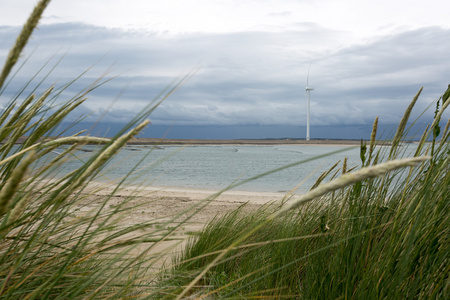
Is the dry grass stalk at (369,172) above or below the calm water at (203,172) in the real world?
above

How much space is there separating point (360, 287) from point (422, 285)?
1.03ft

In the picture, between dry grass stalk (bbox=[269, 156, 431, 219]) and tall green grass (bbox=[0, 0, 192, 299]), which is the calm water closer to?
tall green grass (bbox=[0, 0, 192, 299])

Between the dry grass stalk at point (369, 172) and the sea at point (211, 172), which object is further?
the sea at point (211, 172)

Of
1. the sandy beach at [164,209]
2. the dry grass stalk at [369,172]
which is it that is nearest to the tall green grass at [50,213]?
the sandy beach at [164,209]

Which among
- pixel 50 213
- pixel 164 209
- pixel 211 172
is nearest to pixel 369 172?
pixel 50 213

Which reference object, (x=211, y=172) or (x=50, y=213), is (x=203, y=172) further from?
(x=50, y=213)

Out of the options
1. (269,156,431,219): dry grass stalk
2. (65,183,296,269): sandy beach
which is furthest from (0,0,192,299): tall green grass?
(269,156,431,219): dry grass stalk

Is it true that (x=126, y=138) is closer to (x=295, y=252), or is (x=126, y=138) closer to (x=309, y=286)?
(x=309, y=286)

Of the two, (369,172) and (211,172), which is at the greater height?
(369,172)

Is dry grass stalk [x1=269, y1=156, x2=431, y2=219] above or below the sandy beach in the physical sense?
above

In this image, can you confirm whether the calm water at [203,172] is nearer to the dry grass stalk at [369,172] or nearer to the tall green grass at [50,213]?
the tall green grass at [50,213]

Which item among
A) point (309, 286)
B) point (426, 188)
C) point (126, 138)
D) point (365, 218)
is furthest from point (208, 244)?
point (126, 138)

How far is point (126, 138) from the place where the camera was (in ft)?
3.40

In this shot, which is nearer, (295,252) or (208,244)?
(295,252)
